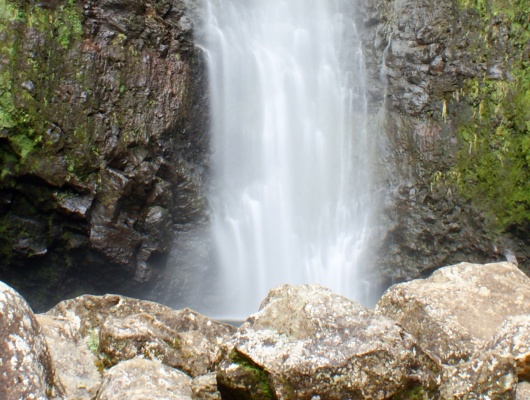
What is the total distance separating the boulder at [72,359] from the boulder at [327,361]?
133cm

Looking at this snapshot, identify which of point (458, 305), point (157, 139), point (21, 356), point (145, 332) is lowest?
point (145, 332)

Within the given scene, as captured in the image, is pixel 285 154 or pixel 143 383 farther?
pixel 285 154

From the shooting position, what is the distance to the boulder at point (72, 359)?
4.06 metres

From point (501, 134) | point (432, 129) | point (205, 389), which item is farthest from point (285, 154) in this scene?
point (205, 389)

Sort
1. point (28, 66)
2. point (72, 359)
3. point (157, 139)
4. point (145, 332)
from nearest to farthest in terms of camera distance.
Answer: point (72, 359) → point (145, 332) → point (28, 66) → point (157, 139)

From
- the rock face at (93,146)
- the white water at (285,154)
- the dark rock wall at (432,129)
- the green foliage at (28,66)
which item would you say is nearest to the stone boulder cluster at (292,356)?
the rock face at (93,146)

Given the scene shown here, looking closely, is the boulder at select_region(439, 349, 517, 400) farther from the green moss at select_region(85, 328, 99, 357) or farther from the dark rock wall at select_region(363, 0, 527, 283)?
the dark rock wall at select_region(363, 0, 527, 283)

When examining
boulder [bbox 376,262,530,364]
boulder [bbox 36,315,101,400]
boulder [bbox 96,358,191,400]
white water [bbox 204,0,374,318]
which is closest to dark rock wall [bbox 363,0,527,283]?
white water [bbox 204,0,374,318]

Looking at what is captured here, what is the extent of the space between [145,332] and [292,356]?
68.4 inches

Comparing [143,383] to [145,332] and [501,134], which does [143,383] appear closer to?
[145,332]

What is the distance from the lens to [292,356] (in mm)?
3283

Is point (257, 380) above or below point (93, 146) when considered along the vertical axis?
below

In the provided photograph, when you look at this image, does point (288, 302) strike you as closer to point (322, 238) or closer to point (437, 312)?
point (437, 312)

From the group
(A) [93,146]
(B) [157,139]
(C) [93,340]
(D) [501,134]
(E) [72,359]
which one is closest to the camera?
(E) [72,359]
